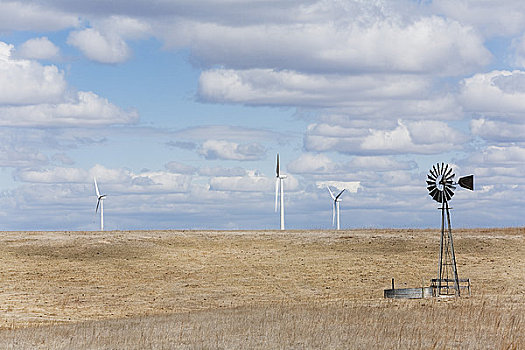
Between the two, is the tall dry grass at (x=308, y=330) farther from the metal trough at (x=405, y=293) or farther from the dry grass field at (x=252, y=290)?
the metal trough at (x=405, y=293)

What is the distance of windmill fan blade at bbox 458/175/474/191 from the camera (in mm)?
44875

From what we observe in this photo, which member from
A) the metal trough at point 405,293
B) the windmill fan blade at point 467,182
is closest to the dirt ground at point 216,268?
the metal trough at point 405,293

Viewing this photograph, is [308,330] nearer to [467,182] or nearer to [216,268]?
[467,182]

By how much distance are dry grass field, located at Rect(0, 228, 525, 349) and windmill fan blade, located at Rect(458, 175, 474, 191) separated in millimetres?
6358

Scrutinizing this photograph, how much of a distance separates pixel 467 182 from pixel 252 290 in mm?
16480

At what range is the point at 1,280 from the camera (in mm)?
55438

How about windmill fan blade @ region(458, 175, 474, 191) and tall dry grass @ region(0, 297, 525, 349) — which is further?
windmill fan blade @ region(458, 175, 474, 191)

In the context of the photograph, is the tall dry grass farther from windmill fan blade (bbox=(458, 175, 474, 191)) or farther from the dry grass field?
windmill fan blade (bbox=(458, 175, 474, 191))

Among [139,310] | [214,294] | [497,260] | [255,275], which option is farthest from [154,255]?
[497,260]

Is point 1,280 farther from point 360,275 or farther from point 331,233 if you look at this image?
point 331,233

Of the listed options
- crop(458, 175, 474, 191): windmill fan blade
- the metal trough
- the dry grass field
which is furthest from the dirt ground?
crop(458, 175, 474, 191): windmill fan blade

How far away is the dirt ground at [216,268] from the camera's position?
48219 mm

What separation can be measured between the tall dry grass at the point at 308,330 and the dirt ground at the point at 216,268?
7.27 metres

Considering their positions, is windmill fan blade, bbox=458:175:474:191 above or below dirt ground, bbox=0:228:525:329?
above
